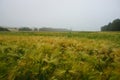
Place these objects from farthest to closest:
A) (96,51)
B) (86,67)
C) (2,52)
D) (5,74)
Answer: (96,51)
(2,52)
(86,67)
(5,74)

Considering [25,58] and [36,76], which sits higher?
[25,58]

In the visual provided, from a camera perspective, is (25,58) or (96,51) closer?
(25,58)

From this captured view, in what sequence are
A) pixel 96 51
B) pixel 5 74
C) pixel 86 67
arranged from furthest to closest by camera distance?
pixel 96 51
pixel 86 67
pixel 5 74

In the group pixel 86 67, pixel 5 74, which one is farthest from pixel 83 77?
pixel 5 74

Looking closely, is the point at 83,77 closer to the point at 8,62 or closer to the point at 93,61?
the point at 93,61

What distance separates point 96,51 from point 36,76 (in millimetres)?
2170

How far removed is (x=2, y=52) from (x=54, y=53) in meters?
1.26

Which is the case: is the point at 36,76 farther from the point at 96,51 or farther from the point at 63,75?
the point at 96,51

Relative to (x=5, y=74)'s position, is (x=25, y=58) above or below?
above

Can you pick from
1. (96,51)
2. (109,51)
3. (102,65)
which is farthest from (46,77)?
(109,51)

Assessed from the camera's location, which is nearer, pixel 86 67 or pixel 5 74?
pixel 5 74

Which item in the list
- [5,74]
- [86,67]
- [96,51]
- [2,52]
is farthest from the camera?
[96,51]

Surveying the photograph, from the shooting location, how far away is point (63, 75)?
2930 mm

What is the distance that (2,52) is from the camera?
348 cm
